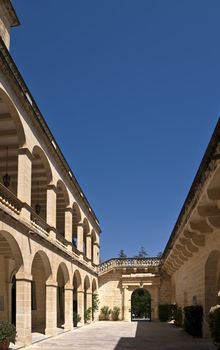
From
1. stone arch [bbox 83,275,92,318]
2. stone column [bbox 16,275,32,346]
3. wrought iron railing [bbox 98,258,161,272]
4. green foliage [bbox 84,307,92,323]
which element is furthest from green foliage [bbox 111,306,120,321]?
stone column [bbox 16,275,32,346]

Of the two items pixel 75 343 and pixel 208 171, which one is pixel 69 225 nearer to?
pixel 75 343

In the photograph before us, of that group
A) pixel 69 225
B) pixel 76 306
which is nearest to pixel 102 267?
pixel 76 306

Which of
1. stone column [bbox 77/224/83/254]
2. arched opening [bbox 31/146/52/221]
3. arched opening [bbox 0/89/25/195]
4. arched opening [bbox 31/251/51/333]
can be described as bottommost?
arched opening [bbox 31/251/51/333]

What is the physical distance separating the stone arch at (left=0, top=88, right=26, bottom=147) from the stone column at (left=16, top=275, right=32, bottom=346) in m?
4.18

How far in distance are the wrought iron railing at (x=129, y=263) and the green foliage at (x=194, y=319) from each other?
1670 cm

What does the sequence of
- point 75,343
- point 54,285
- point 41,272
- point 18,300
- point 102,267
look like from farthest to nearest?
point 102,267 → point 41,272 → point 54,285 → point 75,343 → point 18,300

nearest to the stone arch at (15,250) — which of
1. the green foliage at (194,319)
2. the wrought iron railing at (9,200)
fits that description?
the wrought iron railing at (9,200)

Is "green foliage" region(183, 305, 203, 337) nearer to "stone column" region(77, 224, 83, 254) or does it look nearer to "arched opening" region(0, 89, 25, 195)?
"arched opening" region(0, 89, 25, 195)

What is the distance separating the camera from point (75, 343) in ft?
52.5

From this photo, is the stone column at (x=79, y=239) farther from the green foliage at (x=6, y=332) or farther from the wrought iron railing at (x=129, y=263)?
the green foliage at (x=6, y=332)

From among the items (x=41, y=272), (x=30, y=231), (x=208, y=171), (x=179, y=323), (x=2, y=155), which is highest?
(x=2, y=155)

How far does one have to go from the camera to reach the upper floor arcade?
13.5 m

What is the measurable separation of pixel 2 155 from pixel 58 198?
7.41 m

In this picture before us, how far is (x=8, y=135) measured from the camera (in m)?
15.8
